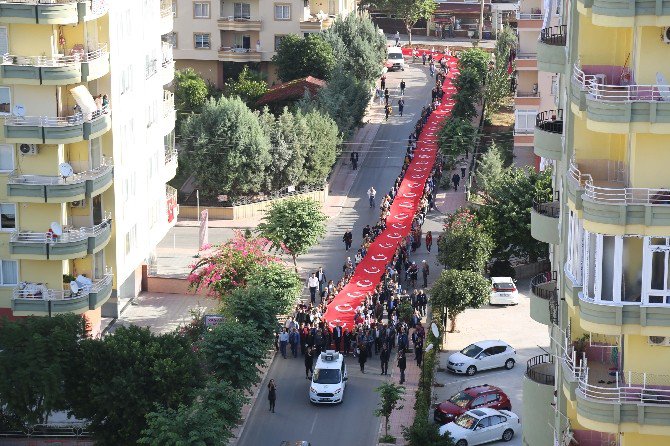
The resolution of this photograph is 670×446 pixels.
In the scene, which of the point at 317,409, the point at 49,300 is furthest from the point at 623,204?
the point at 49,300

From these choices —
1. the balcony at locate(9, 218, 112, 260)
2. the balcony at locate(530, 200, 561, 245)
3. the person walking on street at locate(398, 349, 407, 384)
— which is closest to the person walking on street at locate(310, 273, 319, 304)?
the person walking on street at locate(398, 349, 407, 384)

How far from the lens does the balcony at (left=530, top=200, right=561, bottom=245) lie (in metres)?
40.3

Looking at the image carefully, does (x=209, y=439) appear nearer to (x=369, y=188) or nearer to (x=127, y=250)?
(x=127, y=250)

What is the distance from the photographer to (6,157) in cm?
6388

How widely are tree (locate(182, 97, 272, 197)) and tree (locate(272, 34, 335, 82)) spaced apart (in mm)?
22363

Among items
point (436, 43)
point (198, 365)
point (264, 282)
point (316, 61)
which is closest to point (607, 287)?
point (198, 365)

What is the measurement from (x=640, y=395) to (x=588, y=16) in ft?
26.2

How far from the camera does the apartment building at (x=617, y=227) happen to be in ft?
106

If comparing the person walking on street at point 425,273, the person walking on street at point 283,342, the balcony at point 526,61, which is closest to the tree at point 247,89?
the balcony at point 526,61

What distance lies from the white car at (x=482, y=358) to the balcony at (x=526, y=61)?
30.1 meters

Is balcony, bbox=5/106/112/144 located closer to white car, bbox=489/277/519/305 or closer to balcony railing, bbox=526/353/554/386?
white car, bbox=489/277/519/305

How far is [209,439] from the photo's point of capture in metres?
53.8

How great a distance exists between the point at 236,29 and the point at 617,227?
296 ft

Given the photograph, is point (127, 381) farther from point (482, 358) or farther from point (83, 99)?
point (482, 358)
